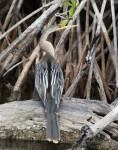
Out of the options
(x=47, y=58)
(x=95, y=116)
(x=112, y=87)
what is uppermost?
(x=47, y=58)

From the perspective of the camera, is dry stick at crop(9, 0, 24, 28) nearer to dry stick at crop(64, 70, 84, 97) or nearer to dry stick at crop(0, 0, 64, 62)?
dry stick at crop(0, 0, 64, 62)

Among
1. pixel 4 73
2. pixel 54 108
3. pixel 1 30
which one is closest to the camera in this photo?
pixel 54 108

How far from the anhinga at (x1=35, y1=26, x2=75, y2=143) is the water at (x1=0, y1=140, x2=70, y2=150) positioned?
0.34 m

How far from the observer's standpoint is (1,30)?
6461 mm

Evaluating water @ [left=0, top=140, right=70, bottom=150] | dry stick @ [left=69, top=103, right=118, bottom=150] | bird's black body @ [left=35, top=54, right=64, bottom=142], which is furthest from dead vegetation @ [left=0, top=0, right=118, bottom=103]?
dry stick @ [left=69, top=103, right=118, bottom=150]

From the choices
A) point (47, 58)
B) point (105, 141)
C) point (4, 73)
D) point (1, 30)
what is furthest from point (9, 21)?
point (105, 141)

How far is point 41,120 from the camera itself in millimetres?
4840

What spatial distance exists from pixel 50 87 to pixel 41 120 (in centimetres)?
41

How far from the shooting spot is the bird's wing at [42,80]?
4.91 metres

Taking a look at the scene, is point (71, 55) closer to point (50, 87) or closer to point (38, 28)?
point (38, 28)

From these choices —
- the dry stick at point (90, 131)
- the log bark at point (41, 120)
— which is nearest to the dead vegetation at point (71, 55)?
the log bark at point (41, 120)

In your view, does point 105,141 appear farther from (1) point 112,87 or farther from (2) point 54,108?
(1) point 112,87

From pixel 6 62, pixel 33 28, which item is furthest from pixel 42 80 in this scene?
pixel 6 62

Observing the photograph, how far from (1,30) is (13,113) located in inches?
77.3
